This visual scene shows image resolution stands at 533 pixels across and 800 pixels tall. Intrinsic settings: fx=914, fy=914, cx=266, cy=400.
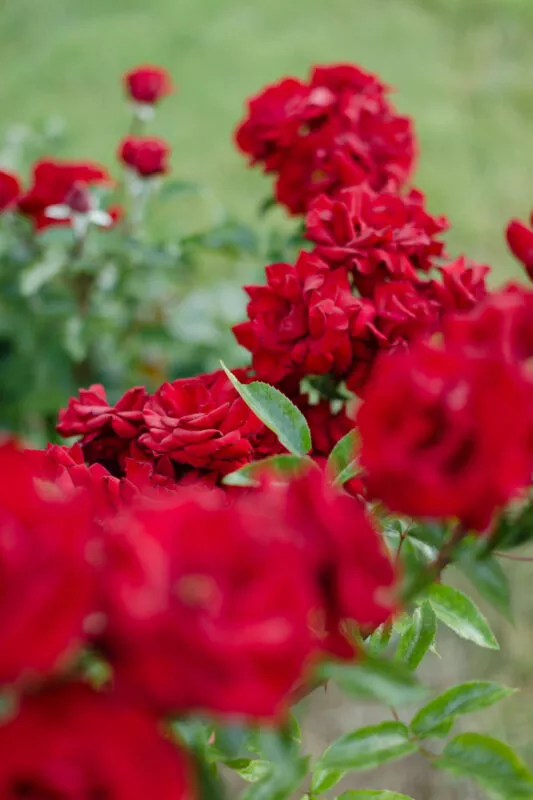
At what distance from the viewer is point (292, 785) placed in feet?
1.20

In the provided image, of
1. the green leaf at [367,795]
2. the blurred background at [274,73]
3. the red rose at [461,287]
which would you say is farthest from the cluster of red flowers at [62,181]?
the blurred background at [274,73]

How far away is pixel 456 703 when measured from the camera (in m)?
0.46

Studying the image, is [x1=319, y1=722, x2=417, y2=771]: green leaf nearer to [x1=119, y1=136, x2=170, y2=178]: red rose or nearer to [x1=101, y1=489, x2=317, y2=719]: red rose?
[x1=101, y1=489, x2=317, y2=719]: red rose

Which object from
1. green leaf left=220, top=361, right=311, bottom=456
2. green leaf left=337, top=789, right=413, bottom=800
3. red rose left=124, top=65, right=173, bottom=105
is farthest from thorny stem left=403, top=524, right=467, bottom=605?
red rose left=124, top=65, right=173, bottom=105

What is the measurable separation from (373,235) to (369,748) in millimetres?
332

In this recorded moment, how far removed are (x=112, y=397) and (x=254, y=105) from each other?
27.2 inches

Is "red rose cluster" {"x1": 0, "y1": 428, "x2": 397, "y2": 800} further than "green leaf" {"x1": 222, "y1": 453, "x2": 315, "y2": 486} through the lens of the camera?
No

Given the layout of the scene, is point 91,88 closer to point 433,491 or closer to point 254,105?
point 254,105

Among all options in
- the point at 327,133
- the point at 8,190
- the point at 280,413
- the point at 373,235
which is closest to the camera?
the point at 280,413

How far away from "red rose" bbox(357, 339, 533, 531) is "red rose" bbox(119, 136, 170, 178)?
93cm

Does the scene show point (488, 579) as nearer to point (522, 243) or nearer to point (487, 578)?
point (487, 578)

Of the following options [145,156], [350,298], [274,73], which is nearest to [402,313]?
[350,298]

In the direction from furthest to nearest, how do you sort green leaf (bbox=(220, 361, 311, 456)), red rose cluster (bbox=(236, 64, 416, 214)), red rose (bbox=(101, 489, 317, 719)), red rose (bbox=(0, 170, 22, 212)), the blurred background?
the blurred background
red rose (bbox=(0, 170, 22, 212))
red rose cluster (bbox=(236, 64, 416, 214))
green leaf (bbox=(220, 361, 311, 456))
red rose (bbox=(101, 489, 317, 719))

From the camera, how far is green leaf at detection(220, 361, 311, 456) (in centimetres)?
48
